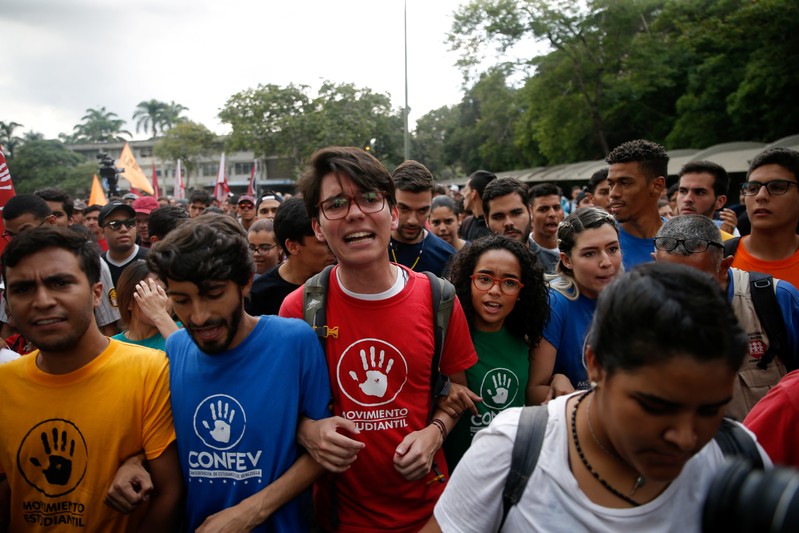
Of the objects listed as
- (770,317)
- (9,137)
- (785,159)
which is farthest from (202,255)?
(9,137)

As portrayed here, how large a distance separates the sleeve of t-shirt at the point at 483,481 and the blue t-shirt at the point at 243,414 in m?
0.74

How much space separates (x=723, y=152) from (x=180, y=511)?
20.4 metres

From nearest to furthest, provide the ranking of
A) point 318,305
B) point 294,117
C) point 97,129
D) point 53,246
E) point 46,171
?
point 53,246
point 318,305
point 294,117
point 46,171
point 97,129

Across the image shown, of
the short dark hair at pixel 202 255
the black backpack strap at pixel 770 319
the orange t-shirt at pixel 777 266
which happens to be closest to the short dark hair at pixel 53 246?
the short dark hair at pixel 202 255

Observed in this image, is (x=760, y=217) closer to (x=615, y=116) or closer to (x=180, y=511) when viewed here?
(x=180, y=511)

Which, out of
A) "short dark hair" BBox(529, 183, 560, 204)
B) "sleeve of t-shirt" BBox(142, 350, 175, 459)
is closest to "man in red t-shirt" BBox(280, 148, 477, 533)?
"sleeve of t-shirt" BBox(142, 350, 175, 459)

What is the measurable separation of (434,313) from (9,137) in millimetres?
72886

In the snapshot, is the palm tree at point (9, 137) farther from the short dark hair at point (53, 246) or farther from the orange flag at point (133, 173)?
the short dark hair at point (53, 246)

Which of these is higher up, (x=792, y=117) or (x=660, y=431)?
(x=792, y=117)

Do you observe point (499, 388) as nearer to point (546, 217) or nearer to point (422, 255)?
point (422, 255)

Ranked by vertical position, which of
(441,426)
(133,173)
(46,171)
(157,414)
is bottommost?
(441,426)

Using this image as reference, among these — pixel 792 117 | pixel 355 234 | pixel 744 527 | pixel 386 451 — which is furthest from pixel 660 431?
pixel 792 117

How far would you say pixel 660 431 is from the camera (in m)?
1.27

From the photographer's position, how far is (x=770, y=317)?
2.69 meters
